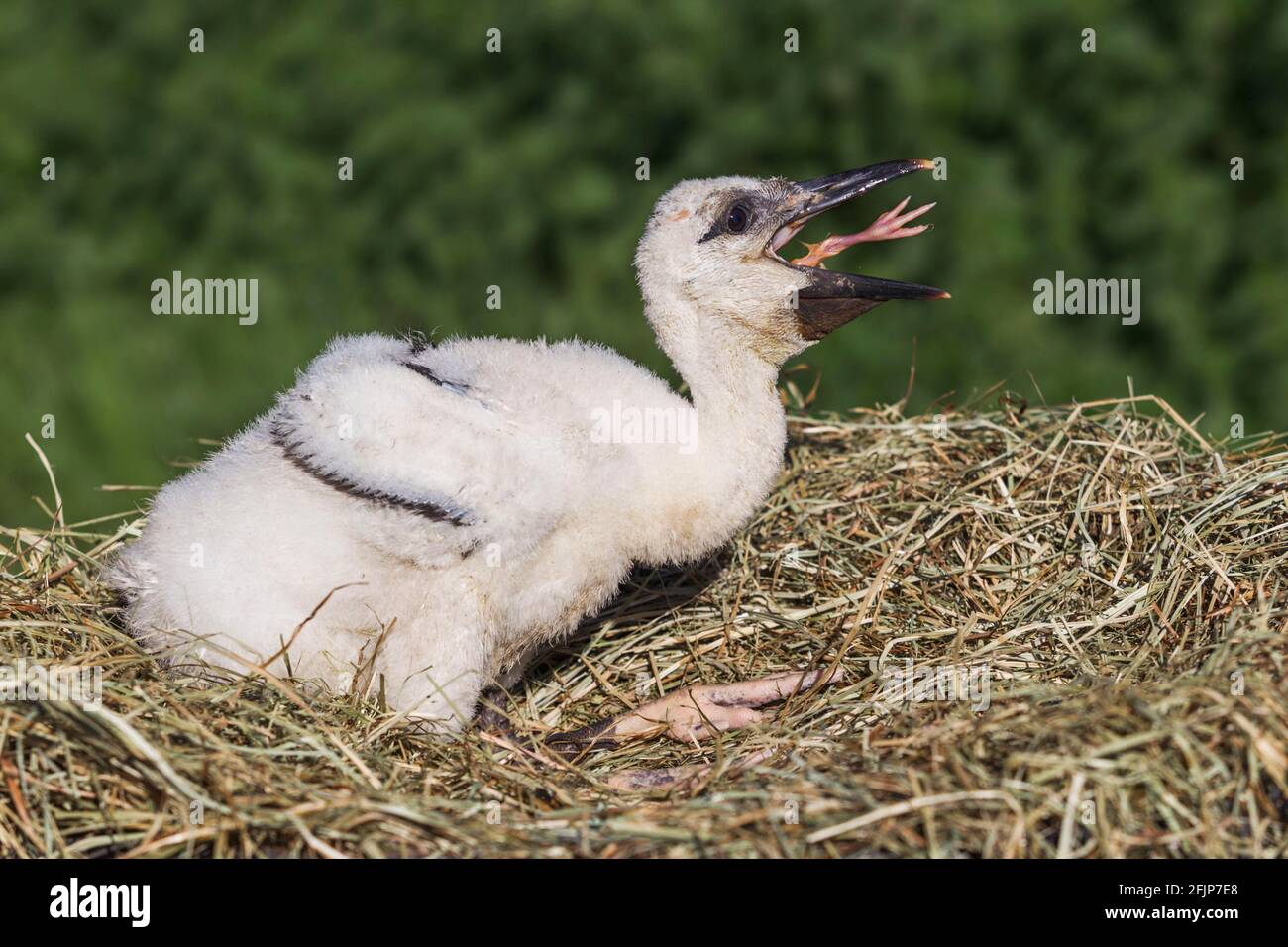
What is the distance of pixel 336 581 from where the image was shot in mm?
3227

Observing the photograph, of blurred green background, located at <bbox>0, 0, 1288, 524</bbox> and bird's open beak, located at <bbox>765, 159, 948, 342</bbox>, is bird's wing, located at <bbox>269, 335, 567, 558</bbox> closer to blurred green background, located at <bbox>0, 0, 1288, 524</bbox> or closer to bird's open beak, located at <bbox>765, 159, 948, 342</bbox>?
bird's open beak, located at <bbox>765, 159, 948, 342</bbox>

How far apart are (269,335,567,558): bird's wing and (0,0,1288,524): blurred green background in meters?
2.90

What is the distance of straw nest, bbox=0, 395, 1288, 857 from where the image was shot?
2568 mm

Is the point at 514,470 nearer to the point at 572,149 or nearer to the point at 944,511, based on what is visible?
the point at 944,511

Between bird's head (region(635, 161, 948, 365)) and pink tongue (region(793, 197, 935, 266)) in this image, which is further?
pink tongue (region(793, 197, 935, 266))

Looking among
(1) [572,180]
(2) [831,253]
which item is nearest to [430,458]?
(2) [831,253]

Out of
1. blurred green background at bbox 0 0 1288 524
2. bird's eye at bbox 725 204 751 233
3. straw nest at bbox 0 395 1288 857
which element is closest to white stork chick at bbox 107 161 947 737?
bird's eye at bbox 725 204 751 233

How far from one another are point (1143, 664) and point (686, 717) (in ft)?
3.50

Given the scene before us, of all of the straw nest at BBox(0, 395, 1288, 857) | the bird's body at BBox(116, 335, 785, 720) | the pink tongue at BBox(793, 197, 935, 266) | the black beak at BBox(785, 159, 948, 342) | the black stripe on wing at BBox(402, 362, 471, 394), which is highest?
the pink tongue at BBox(793, 197, 935, 266)

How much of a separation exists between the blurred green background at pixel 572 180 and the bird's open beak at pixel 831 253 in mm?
2182

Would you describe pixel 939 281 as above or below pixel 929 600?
above

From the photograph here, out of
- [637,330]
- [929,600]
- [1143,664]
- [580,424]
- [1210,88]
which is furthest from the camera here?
[637,330]

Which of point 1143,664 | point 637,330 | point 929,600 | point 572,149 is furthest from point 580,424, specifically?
point 572,149
